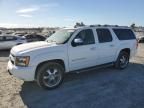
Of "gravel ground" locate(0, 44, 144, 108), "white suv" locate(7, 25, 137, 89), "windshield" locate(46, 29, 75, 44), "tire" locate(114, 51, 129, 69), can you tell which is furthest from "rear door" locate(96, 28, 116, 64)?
"windshield" locate(46, 29, 75, 44)

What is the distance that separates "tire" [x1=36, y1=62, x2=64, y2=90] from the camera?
5.82 meters

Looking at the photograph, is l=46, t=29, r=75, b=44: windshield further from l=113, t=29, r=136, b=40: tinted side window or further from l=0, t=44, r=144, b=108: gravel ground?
l=113, t=29, r=136, b=40: tinted side window

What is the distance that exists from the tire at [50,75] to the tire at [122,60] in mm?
3172

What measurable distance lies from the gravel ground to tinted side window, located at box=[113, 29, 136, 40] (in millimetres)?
1715

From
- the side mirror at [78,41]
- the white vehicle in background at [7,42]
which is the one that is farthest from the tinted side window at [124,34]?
the white vehicle in background at [7,42]

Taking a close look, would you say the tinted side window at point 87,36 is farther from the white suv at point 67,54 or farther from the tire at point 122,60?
the tire at point 122,60

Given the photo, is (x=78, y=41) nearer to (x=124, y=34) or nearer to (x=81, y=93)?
(x=81, y=93)

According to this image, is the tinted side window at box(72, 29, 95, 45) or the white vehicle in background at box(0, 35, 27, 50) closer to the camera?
the tinted side window at box(72, 29, 95, 45)

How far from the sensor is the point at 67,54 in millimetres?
6297

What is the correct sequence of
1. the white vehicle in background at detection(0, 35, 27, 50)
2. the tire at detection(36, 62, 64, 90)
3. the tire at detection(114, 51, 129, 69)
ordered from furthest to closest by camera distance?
the white vehicle in background at detection(0, 35, 27, 50) < the tire at detection(114, 51, 129, 69) < the tire at detection(36, 62, 64, 90)

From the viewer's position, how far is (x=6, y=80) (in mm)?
7047

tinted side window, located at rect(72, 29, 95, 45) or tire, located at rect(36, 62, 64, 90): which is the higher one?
tinted side window, located at rect(72, 29, 95, 45)

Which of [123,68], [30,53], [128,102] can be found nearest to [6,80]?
[30,53]

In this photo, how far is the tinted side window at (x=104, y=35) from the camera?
7414mm
